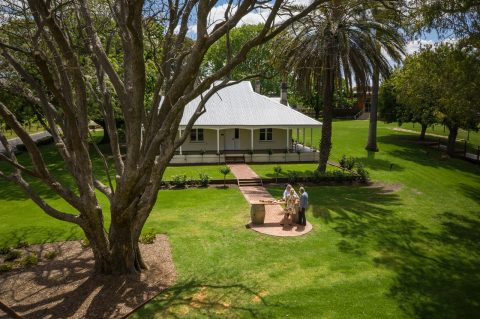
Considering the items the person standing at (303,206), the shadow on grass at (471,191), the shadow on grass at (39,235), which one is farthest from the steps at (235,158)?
the shadow on grass at (39,235)

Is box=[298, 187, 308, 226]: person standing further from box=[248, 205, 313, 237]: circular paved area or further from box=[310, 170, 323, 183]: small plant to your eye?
box=[310, 170, 323, 183]: small plant

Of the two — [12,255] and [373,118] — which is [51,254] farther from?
[373,118]

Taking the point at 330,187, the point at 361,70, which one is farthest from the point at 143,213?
the point at 361,70

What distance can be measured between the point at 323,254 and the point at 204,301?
4.70 metres

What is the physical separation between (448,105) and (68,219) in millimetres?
20072

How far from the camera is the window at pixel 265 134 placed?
106ft

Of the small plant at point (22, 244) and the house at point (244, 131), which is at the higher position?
the house at point (244, 131)

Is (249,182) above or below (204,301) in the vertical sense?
above

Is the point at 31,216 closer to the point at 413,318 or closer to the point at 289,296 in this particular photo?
the point at 289,296

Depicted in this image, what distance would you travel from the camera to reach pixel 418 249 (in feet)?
43.2

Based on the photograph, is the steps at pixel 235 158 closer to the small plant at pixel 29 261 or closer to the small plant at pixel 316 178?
the small plant at pixel 316 178

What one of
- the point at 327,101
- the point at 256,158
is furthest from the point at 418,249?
the point at 256,158

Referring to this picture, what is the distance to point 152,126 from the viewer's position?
30.8 ft

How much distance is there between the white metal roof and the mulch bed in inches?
722
